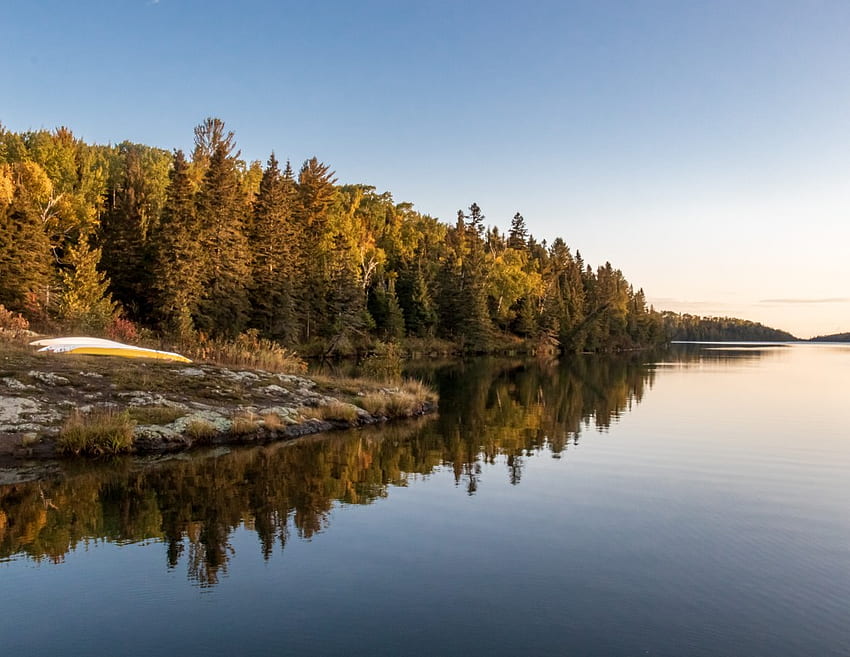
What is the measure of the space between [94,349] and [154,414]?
7.31 metres

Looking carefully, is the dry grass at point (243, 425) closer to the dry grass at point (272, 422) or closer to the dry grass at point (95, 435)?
the dry grass at point (272, 422)

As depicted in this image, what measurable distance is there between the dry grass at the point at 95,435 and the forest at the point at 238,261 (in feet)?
70.0

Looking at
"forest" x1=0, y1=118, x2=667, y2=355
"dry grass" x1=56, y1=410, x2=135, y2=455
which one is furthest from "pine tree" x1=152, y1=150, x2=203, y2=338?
"dry grass" x1=56, y1=410, x2=135, y2=455

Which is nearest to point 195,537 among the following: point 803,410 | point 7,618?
point 7,618

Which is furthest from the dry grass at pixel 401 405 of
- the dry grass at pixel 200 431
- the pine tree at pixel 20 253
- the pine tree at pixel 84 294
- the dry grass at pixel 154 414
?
the pine tree at pixel 20 253

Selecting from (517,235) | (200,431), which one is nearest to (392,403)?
(200,431)

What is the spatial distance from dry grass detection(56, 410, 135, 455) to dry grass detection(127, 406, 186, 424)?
0.91m

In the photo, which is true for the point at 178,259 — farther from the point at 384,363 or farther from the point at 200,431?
the point at 200,431

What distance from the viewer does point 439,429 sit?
72.3 feet

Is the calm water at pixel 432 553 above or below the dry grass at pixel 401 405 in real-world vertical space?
below

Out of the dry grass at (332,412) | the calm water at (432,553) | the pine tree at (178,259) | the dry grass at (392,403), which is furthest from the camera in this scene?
the pine tree at (178,259)

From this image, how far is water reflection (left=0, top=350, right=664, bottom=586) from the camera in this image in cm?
991

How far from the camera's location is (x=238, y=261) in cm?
5188

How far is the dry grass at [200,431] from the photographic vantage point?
56.9ft
